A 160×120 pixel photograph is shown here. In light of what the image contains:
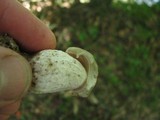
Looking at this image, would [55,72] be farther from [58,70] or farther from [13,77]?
[13,77]

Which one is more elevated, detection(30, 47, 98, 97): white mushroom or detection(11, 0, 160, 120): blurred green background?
detection(30, 47, 98, 97): white mushroom

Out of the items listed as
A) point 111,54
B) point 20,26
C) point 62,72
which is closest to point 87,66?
point 62,72

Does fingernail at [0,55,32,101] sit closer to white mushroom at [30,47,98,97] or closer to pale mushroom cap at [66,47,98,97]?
white mushroom at [30,47,98,97]

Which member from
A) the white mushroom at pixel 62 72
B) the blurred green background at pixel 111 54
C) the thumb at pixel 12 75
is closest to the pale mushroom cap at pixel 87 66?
the white mushroom at pixel 62 72

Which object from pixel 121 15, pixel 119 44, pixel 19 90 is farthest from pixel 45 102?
pixel 19 90

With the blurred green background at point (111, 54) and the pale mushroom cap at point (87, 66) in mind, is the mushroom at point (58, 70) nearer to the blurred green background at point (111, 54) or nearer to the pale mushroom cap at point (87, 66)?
the pale mushroom cap at point (87, 66)

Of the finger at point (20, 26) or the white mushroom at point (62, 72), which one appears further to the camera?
the finger at point (20, 26)

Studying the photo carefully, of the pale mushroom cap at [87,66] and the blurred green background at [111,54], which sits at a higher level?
the pale mushroom cap at [87,66]

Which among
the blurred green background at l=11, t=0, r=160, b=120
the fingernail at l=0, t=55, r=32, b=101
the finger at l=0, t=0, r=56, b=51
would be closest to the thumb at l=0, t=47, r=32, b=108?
the fingernail at l=0, t=55, r=32, b=101
